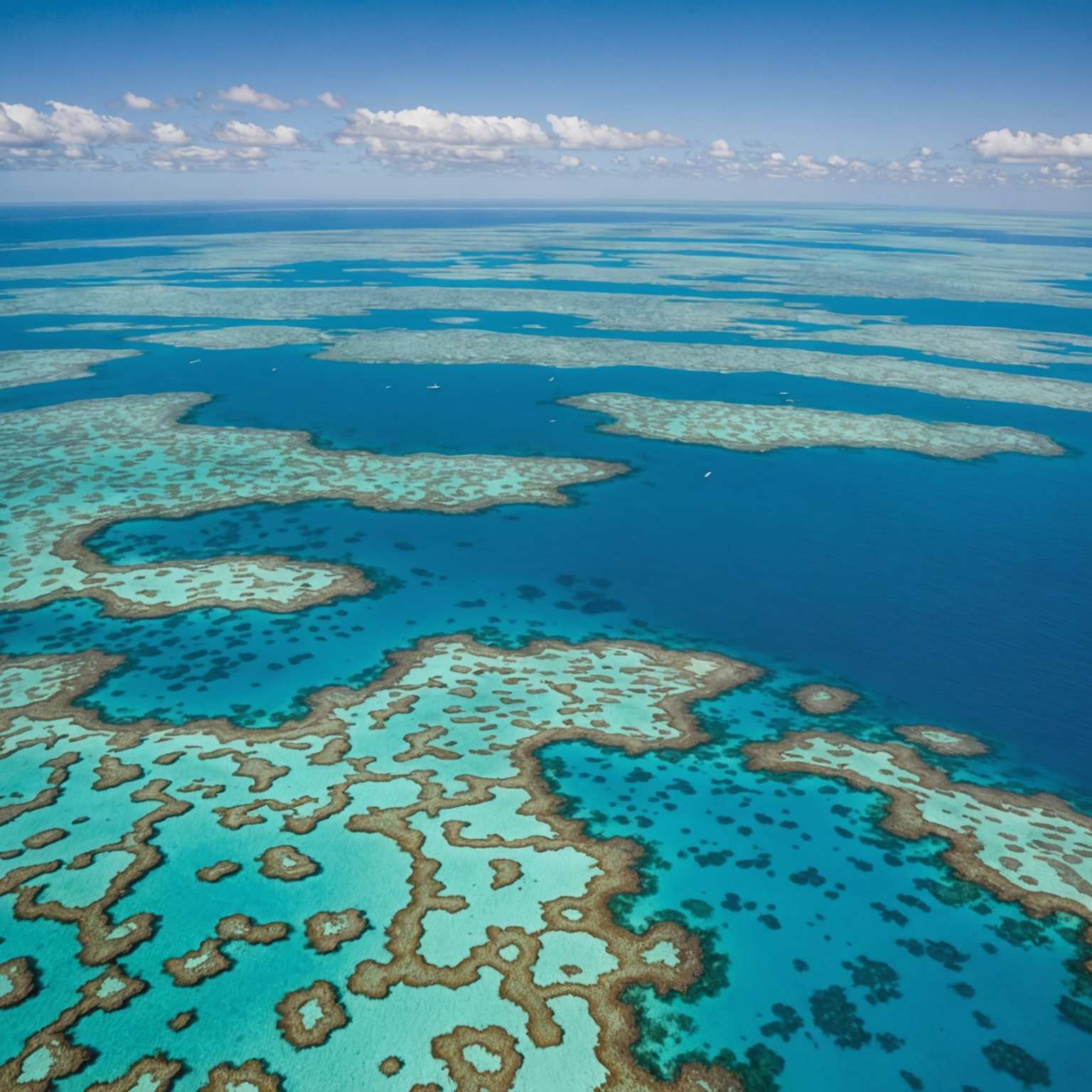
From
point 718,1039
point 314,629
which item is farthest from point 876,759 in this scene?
point 314,629

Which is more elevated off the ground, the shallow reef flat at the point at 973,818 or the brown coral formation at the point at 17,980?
the brown coral formation at the point at 17,980

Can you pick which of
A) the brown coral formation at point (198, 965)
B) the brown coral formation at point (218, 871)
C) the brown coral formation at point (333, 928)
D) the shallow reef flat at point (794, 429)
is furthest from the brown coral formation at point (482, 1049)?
the shallow reef flat at point (794, 429)

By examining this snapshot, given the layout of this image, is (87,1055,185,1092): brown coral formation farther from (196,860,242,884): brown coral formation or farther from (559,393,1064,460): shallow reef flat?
(559,393,1064,460): shallow reef flat

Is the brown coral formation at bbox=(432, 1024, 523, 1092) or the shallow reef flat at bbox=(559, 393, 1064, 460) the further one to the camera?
the shallow reef flat at bbox=(559, 393, 1064, 460)

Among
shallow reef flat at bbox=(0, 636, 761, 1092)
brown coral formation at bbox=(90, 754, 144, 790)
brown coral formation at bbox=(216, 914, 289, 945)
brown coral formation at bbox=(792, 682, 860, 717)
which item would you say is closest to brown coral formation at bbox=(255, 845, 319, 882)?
shallow reef flat at bbox=(0, 636, 761, 1092)

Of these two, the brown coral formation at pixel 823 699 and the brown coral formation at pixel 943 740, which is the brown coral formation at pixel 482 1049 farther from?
the brown coral formation at pixel 943 740

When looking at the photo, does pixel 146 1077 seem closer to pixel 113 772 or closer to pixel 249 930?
pixel 249 930
